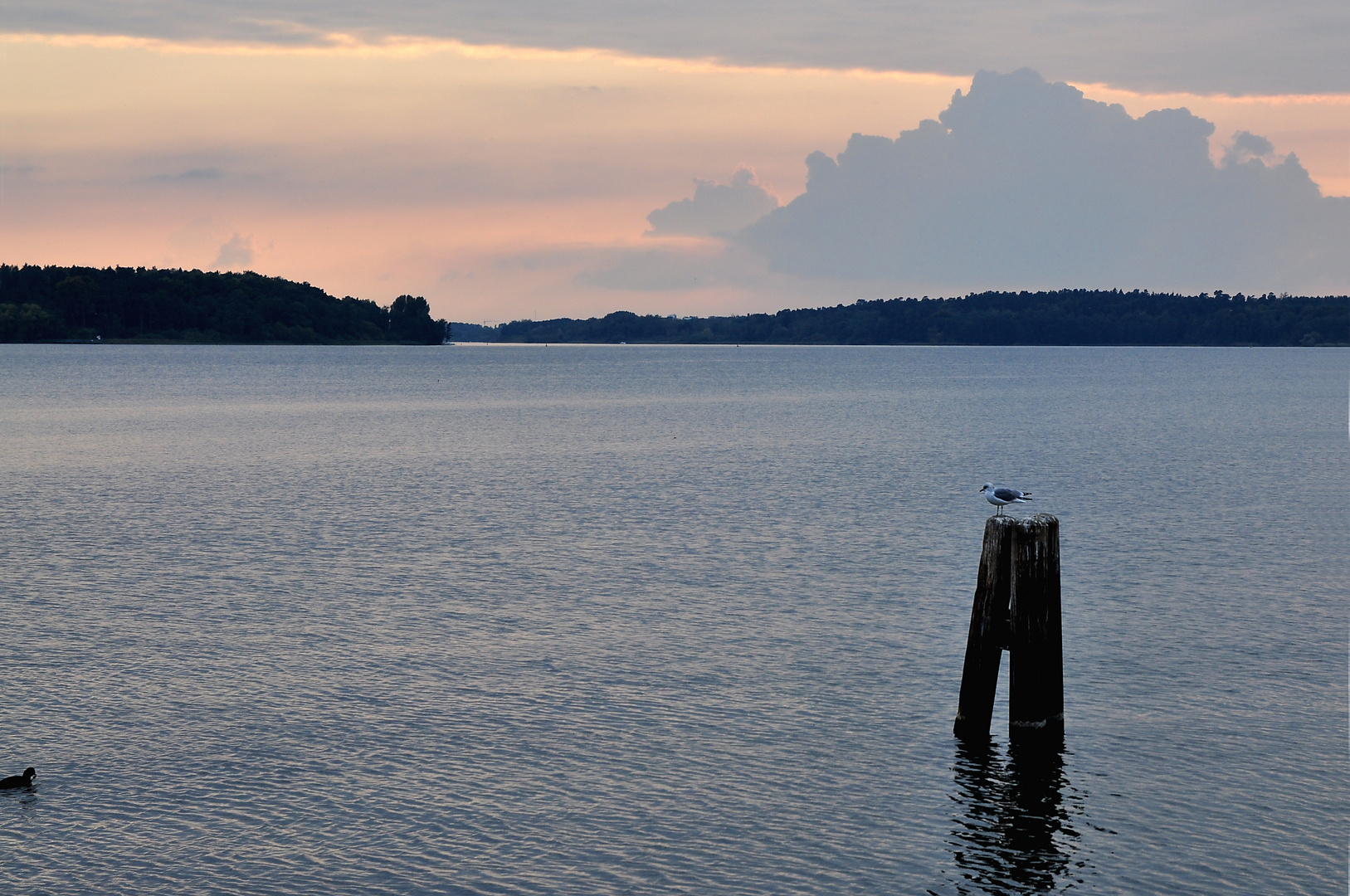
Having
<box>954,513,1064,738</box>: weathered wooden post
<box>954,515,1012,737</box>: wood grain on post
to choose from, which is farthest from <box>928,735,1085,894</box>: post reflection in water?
<box>954,513,1064,738</box>: weathered wooden post

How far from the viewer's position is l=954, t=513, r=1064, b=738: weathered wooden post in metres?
17.8

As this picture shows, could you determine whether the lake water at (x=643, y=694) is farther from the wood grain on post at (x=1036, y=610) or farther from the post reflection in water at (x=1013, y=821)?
the wood grain on post at (x=1036, y=610)

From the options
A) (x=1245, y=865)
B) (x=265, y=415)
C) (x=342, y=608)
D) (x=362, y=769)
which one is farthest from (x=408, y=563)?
(x=265, y=415)

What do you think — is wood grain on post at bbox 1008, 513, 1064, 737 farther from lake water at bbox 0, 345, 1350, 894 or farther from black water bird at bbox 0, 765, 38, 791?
black water bird at bbox 0, 765, 38, 791

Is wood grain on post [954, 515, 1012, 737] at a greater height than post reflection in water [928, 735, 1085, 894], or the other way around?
wood grain on post [954, 515, 1012, 737]

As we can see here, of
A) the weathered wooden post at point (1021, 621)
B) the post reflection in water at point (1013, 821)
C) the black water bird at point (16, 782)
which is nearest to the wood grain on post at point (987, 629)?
the weathered wooden post at point (1021, 621)

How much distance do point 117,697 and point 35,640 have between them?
4932mm

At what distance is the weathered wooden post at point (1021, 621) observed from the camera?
17844 millimetres

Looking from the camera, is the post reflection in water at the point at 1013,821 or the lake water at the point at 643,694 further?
the lake water at the point at 643,694

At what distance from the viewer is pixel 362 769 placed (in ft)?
61.3

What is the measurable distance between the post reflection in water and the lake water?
0.17 feet

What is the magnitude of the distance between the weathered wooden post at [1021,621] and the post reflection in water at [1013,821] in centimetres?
64

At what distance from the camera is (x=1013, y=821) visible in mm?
17078

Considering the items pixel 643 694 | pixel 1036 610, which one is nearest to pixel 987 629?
pixel 1036 610
